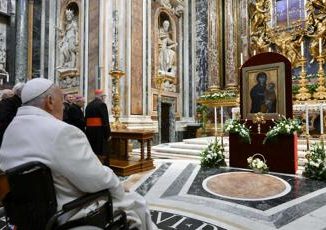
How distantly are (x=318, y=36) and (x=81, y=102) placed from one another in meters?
8.39

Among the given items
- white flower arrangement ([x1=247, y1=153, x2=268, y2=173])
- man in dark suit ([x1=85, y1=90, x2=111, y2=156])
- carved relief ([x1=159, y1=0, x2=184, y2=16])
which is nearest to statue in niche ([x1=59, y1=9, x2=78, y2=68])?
carved relief ([x1=159, y1=0, x2=184, y2=16])

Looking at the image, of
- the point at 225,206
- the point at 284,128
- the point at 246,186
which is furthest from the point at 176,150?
the point at 225,206

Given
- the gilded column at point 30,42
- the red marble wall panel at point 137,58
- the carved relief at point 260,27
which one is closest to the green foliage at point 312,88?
the carved relief at point 260,27

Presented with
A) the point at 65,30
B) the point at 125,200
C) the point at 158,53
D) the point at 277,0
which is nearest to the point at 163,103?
the point at 158,53

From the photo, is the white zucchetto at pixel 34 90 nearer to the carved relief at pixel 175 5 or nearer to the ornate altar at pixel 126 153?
the ornate altar at pixel 126 153

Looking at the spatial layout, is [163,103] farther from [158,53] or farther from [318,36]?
[318,36]

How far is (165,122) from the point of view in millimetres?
11648

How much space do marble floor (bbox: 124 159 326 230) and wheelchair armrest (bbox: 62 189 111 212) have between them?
1.48m

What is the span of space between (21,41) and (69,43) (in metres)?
1.65

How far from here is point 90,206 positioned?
1729 mm

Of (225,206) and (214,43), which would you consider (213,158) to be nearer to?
(225,206)

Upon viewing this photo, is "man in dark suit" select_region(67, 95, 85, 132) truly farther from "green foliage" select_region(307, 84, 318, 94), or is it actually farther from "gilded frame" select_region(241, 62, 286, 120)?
"green foliage" select_region(307, 84, 318, 94)

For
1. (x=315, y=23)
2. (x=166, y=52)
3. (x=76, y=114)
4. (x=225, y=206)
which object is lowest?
Answer: (x=225, y=206)

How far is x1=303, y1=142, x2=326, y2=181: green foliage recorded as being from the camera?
4.89m
